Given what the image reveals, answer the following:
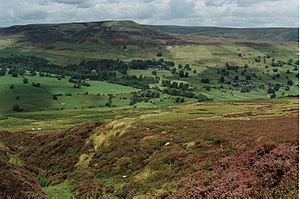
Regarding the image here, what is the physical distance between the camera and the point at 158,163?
3441cm

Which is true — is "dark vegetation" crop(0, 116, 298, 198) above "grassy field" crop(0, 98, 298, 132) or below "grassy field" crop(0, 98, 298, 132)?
above

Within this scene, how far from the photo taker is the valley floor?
21328 mm

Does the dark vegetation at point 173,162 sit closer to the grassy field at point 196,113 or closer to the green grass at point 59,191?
the green grass at point 59,191

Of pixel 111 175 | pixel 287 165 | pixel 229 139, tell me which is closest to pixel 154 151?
pixel 111 175

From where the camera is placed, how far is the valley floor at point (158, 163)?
2133 cm

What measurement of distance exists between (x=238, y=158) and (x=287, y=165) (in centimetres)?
659

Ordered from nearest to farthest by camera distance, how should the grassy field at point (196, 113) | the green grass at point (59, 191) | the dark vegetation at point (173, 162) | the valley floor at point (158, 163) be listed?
the dark vegetation at point (173, 162) < the valley floor at point (158, 163) < the green grass at point (59, 191) < the grassy field at point (196, 113)

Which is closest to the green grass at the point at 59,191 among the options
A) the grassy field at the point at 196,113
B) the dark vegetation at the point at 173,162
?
the dark vegetation at the point at 173,162

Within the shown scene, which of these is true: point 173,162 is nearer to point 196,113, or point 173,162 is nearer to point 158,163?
point 158,163

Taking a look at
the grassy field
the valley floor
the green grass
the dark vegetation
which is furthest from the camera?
the grassy field

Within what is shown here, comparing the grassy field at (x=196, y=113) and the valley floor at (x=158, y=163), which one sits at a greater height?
the valley floor at (x=158, y=163)

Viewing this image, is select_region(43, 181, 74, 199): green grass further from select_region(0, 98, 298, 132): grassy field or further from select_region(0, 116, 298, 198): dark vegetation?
select_region(0, 98, 298, 132): grassy field

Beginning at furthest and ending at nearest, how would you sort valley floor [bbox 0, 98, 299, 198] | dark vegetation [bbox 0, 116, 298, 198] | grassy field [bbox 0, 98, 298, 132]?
1. grassy field [bbox 0, 98, 298, 132]
2. valley floor [bbox 0, 98, 299, 198]
3. dark vegetation [bbox 0, 116, 298, 198]

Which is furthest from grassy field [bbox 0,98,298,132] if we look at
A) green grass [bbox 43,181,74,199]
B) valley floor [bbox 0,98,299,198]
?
green grass [bbox 43,181,74,199]
